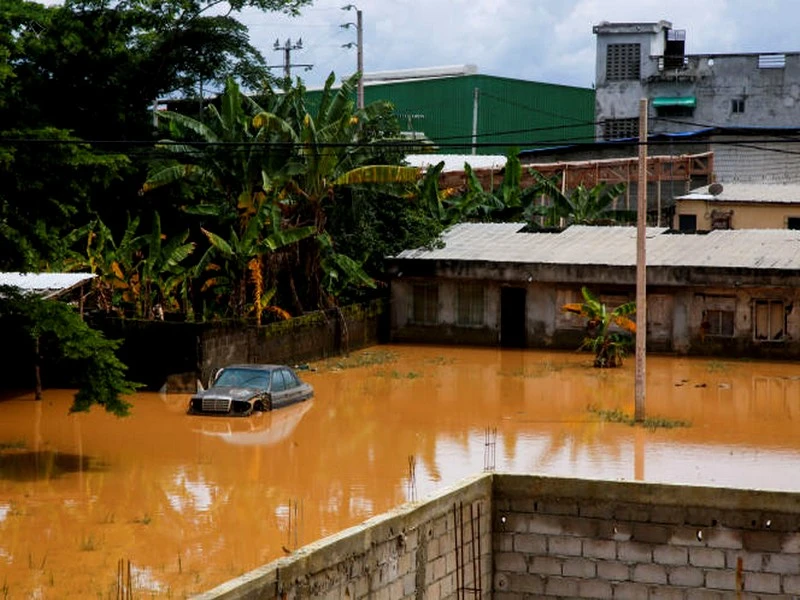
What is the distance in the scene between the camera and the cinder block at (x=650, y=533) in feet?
57.0

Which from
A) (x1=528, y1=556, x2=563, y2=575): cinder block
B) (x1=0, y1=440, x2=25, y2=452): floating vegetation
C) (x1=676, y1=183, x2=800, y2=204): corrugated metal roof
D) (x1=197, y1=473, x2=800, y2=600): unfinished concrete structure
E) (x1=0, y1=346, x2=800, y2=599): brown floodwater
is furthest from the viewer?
(x1=676, y1=183, x2=800, y2=204): corrugated metal roof

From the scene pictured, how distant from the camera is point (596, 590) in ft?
57.6

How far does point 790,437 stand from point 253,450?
1034cm

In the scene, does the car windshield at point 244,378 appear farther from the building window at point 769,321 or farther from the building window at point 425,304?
the building window at point 769,321

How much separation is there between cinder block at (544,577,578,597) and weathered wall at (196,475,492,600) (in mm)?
739

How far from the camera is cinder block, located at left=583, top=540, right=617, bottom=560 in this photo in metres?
17.5

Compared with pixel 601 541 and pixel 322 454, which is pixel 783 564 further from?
pixel 322 454

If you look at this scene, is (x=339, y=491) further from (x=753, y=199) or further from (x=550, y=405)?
(x=753, y=199)

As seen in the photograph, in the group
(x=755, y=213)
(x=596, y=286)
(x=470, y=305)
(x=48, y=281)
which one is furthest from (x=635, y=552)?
(x=755, y=213)

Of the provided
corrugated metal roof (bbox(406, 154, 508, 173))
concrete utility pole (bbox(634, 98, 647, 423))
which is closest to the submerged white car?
concrete utility pole (bbox(634, 98, 647, 423))

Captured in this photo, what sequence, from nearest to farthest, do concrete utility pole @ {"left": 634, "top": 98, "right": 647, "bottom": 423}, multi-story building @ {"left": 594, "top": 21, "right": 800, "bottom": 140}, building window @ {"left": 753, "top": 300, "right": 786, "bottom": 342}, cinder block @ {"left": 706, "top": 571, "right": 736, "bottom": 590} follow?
1. cinder block @ {"left": 706, "top": 571, "right": 736, "bottom": 590}
2. concrete utility pole @ {"left": 634, "top": 98, "right": 647, "bottom": 423}
3. building window @ {"left": 753, "top": 300, "right": 786, "bottom": 342}
4. multi-story building @ {"left": 594, "top": 21, "right": 800, "bottom": 140}

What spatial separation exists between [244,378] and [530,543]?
12809 millimetres

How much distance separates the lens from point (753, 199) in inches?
1950

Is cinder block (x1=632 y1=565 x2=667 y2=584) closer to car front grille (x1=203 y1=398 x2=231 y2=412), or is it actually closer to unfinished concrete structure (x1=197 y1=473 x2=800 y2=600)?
unfinished concrete structure (x1=197 y1=473 x2=800 y2=600)
